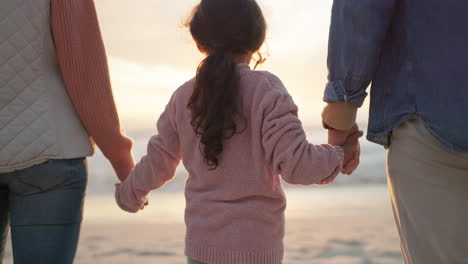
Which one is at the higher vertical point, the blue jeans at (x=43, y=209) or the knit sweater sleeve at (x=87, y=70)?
the knit sweater sleeve at (x=87, y=70)

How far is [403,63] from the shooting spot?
6.31 feet

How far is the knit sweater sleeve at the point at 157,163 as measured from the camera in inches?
89.5

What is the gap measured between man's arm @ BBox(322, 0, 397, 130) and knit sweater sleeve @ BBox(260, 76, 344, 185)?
0.15 meters

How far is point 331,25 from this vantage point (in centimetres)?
207

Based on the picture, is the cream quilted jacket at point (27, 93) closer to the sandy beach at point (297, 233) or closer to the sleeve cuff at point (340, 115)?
the sleeve cuff at point (340, 115)

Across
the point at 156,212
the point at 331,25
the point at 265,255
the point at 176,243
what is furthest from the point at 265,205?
the point at 156,212

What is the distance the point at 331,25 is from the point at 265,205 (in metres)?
0.65

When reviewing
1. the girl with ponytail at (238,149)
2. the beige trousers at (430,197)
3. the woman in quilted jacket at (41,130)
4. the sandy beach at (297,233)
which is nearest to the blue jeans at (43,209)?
the woman in quilted jacket at (41,130)

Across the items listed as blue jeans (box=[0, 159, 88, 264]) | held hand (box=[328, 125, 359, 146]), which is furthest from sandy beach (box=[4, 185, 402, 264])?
blue jeans (box=[0, 159, 88, 264])

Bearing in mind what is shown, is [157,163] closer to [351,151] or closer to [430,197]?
[351,151]

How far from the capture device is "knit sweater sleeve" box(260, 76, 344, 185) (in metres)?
1.98

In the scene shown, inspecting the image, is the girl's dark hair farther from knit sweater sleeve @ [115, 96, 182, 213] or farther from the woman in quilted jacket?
the woman in quilted jacket

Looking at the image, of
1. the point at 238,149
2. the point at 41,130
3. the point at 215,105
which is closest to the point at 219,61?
the point at 215,105

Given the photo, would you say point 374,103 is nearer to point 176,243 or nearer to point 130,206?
point 130,206
